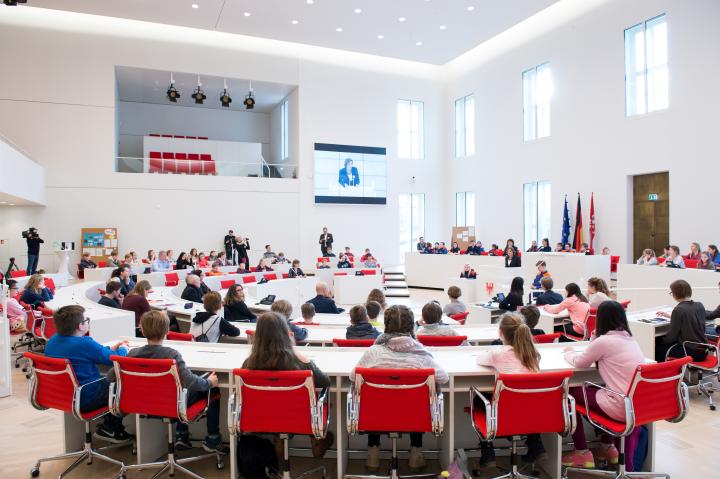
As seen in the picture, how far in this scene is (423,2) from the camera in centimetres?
1485

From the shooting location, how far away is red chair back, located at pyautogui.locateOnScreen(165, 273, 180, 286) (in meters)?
11.1

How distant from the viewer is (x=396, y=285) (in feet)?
51.8

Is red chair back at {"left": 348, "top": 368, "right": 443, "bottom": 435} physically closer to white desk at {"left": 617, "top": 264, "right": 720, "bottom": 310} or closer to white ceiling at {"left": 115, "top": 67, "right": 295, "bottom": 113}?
white desk at {"left": 617, "top": 264, "right": 720, "bottom": 310}

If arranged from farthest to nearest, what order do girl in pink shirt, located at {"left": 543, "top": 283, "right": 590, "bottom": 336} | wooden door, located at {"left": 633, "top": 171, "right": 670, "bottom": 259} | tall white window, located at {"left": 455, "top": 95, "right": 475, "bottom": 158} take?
tall white window, located at {"left": 455, "top": 95, "right": 475, "bottom": 158}
wooden door, located at {"left": 633, "top": 171, "right": 670, "bottom": 259}
girl in pink shirt, located at {"left": 543, "top": 283, "right": 590, "bottom": 336}

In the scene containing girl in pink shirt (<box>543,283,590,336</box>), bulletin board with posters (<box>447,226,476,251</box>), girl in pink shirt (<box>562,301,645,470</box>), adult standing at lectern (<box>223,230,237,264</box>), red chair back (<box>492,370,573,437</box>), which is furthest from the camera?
adult standing at lectern (<box>223,230,237,264</box>)

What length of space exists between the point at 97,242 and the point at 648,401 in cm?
1648

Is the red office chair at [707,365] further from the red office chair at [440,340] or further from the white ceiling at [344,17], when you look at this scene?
the white ceiling at [344,17]

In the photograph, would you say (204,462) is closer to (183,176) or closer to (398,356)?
(398,356)

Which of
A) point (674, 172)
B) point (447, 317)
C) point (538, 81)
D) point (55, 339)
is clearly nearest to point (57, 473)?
point (55, 339)

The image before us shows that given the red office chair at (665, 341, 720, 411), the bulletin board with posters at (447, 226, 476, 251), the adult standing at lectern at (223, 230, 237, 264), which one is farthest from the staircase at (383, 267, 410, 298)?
the red office chair at (665, 341, 720, 411)

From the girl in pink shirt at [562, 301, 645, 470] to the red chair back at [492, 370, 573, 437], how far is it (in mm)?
363

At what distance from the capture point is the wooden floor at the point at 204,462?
3.79 m

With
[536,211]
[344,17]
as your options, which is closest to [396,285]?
[536,211]

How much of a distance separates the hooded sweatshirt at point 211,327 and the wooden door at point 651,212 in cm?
1182
